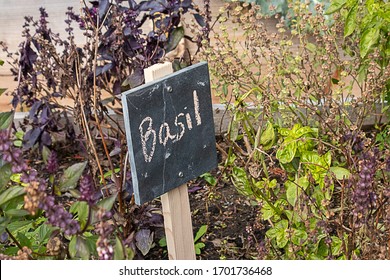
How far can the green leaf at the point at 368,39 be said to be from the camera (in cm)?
293

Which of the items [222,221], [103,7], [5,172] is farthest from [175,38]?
[5,172]

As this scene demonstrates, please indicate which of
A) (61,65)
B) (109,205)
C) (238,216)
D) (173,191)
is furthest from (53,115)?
(109,205)

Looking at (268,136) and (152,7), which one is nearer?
(268,136)

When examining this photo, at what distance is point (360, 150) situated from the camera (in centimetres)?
290

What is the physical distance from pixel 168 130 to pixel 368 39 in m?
1.07

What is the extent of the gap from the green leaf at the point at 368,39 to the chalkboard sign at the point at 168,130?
2.85 ft

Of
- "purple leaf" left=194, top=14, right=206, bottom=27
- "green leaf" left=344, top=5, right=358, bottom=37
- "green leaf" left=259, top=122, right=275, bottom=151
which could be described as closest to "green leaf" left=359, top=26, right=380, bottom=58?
"green leaf" left=344, top=5, right=358, bottom=37

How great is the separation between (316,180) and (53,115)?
1505 millimetres

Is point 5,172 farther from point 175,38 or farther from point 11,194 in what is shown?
point 175,38

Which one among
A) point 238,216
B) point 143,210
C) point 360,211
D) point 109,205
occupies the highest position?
point 109,205

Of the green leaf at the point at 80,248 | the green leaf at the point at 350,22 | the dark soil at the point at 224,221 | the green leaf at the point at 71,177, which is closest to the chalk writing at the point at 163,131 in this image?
the green leaf at the point at 71,177

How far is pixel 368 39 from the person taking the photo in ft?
9.66

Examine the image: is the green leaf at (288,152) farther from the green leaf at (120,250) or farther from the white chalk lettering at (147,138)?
the green leaf at (120,250)
